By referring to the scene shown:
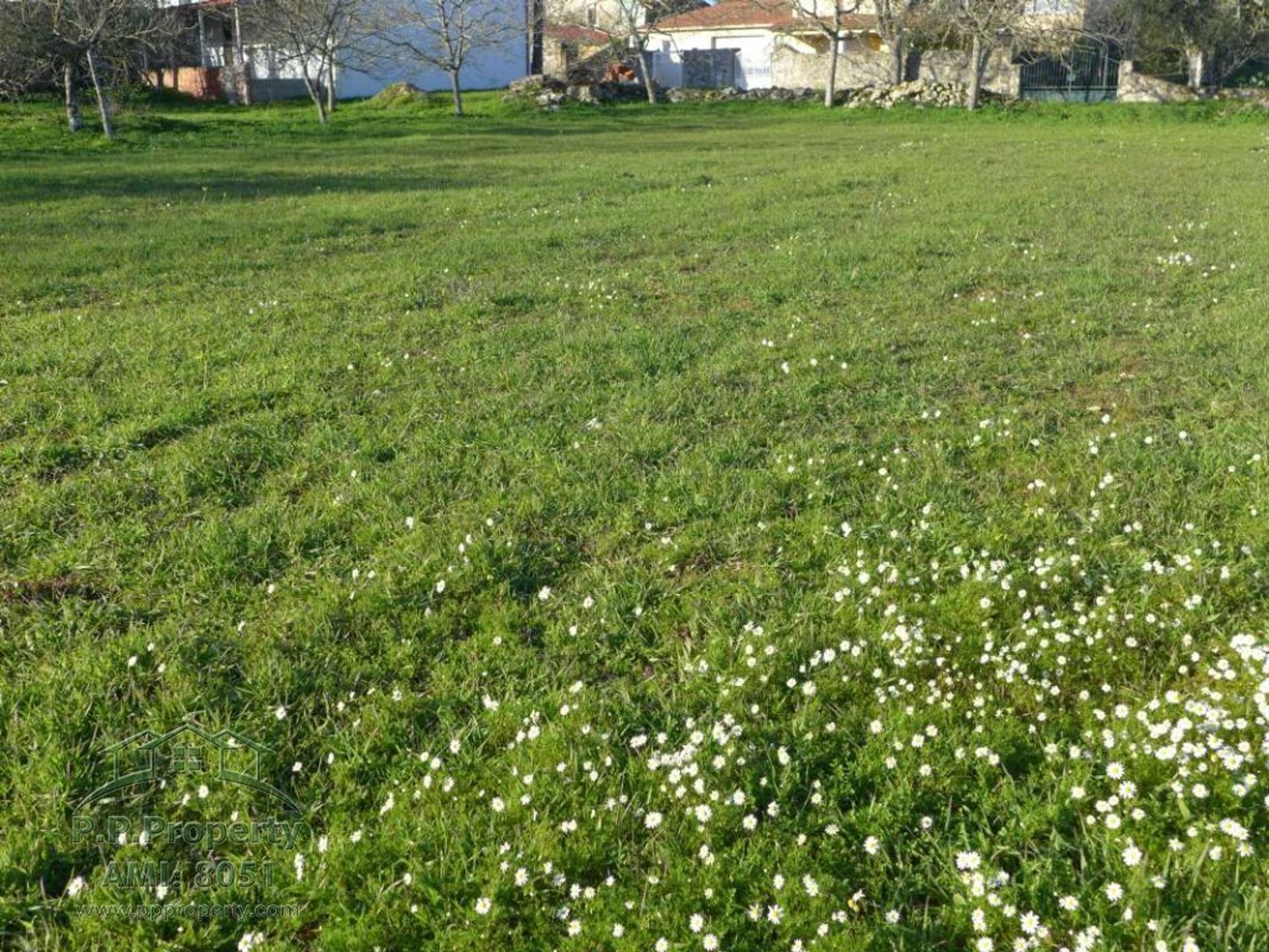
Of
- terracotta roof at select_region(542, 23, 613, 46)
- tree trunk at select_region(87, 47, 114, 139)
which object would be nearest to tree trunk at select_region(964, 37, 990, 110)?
terracotta roof at select_region(542, 23, 613, 46)

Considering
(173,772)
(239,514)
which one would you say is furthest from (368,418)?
(173,772)

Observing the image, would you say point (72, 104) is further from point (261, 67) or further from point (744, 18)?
point (744, 18)

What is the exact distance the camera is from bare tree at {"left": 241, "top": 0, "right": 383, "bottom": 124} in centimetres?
3603

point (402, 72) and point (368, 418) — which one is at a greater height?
point (402, 72)

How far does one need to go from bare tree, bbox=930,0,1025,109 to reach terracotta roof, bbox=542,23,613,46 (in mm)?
18029

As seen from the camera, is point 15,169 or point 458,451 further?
point 15,169

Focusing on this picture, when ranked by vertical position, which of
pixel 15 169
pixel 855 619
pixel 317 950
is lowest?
pixel 317 950

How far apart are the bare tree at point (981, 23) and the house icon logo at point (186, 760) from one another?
37.8m

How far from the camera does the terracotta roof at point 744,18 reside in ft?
155

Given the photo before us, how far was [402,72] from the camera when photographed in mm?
49938

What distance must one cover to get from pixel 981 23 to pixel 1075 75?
378 inches

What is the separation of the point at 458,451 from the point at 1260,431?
4598 millimetres

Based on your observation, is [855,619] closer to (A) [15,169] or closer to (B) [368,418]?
(B) [368,418]

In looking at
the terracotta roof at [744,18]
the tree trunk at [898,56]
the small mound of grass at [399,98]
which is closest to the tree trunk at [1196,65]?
the tree trunk at [898,56]
